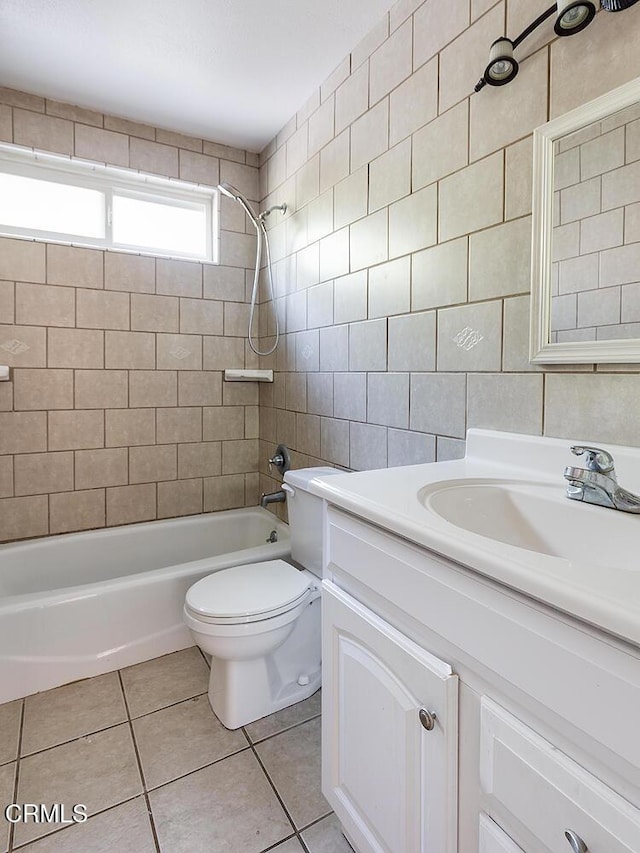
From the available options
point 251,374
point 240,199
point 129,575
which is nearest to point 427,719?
point 129,575

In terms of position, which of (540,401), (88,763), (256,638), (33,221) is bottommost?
(88,763)

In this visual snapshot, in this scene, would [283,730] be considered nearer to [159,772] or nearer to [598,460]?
[159,772]

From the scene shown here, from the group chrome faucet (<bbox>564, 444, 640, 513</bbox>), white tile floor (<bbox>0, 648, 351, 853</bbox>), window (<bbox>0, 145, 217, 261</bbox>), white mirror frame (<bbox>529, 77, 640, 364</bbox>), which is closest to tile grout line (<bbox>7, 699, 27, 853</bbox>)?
white tile floor (<bbox>0, 648, 351, 853</bbox>)

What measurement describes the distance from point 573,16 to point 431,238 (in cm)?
58

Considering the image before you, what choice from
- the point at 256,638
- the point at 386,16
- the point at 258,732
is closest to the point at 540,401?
the point at 256,638

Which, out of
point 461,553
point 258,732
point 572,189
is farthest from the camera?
point 258,732

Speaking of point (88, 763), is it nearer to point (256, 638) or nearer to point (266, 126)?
point (256, 638)

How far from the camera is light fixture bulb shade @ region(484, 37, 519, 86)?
1.16 m

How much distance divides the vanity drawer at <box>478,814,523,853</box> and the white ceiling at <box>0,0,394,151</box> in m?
2.24

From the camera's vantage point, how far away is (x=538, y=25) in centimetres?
109

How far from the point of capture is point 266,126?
2.39m

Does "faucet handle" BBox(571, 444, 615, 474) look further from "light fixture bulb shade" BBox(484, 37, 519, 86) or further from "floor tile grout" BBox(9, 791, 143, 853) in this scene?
"floor tile grout" BBox(9, 791, 143, 853)

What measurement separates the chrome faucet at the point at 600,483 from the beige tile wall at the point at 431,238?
0.54 feet

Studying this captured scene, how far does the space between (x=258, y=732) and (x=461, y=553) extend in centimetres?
127
